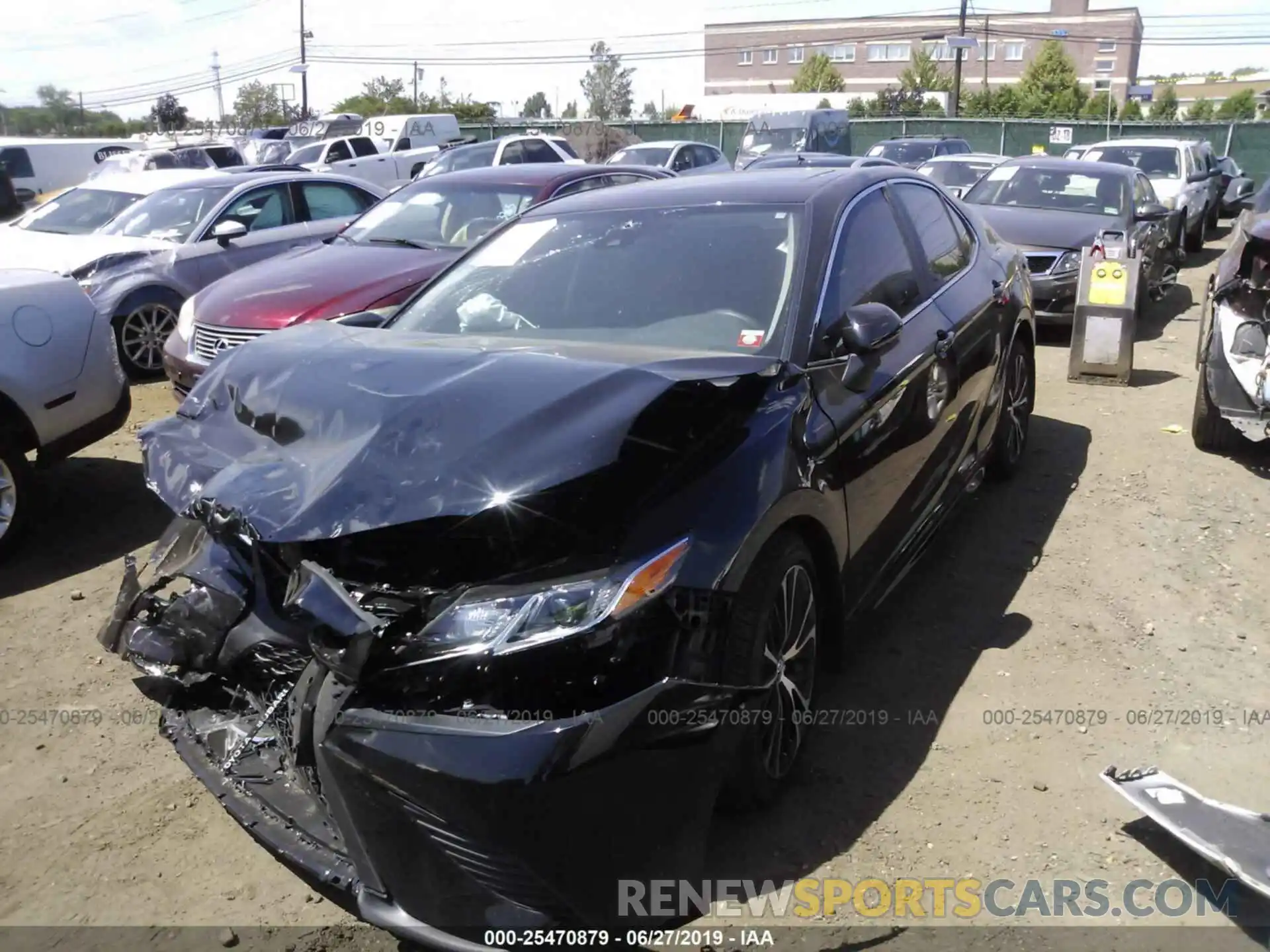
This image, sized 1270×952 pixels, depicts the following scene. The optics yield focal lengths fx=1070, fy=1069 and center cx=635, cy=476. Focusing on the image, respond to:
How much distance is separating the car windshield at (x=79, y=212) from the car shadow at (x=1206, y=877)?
10466mm

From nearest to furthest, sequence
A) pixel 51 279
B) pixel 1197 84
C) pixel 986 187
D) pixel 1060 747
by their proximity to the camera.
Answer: pixel 1060 747 → pixel 51 279 → pixel 986 187 → pixel 1197 84

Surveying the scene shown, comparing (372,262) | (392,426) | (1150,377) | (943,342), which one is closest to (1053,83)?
(1150,377)

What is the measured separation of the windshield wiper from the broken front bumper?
18.3ft

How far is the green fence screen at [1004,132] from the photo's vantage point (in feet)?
101

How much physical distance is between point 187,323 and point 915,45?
299 feet

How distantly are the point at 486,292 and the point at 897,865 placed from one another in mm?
2481

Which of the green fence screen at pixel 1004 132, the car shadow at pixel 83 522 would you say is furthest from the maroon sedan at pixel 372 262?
the green fence screen at pixel 1004 132

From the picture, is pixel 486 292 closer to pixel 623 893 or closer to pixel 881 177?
pixel 881 177

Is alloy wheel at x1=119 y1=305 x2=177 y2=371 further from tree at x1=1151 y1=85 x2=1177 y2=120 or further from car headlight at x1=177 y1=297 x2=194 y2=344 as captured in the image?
tree at x1=1151 y1=85 x2=1177 y2=120

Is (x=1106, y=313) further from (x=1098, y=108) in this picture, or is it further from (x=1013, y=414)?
→ (x=1098, y=108)

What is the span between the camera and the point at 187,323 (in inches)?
276

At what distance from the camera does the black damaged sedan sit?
7.55ft

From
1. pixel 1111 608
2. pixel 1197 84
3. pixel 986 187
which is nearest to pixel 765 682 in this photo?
pixel 1111 608

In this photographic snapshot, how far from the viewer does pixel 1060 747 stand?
350 cm
